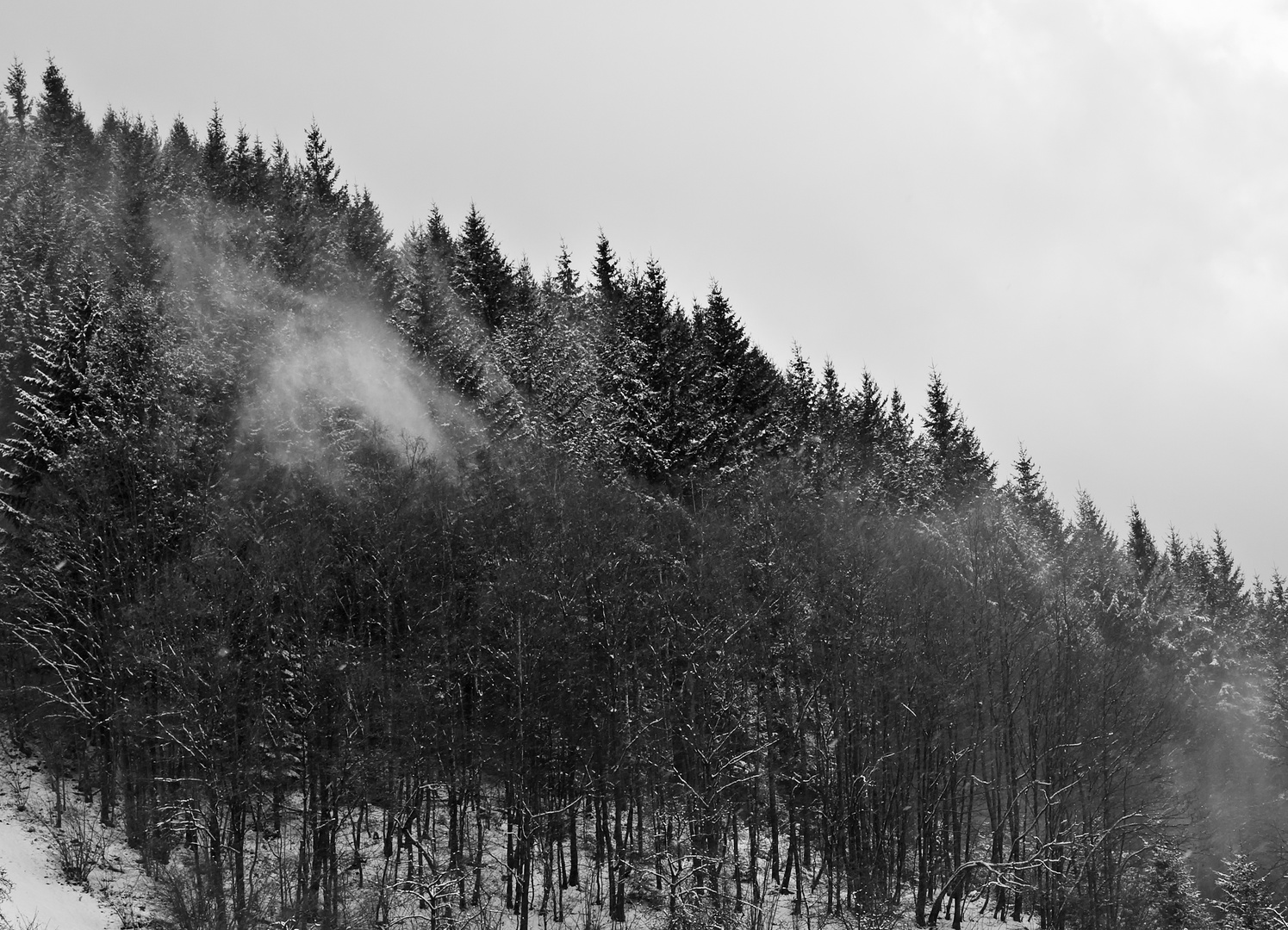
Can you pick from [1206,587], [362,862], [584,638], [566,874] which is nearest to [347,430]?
[584,638]

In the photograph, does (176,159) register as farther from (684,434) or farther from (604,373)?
(684,434)

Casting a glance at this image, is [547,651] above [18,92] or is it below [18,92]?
below

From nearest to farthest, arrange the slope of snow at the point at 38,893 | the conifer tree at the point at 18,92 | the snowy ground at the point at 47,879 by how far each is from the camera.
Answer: the slope of snow at the point at 38,893, the snowy ground at the point at 47,879, the conifer tree at the point at 18,92

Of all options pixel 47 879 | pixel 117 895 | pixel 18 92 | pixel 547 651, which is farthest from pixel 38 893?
pixel 18 92

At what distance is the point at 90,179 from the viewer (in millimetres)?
72438

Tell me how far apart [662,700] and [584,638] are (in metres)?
3.41

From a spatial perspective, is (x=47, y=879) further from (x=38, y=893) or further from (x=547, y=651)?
(x=547, y=651)

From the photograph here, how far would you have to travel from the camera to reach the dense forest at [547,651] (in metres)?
29.7

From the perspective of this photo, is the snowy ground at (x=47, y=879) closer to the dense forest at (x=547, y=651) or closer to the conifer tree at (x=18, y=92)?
the dense forest at (x=547, y=651)

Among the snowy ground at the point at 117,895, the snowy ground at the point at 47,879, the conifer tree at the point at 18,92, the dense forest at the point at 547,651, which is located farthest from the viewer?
the conifer tree at the point at 18,92

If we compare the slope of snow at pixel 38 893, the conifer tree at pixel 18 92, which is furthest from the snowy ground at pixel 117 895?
the conifer tree at pixel 18 92

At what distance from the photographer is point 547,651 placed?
32.2 m

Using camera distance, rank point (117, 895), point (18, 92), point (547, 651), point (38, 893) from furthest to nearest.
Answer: point (18, 92), point (547, 651), point (117, 895), point (38, 893)

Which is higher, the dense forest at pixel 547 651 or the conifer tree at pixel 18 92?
the conifer tree at pixel 18 92
